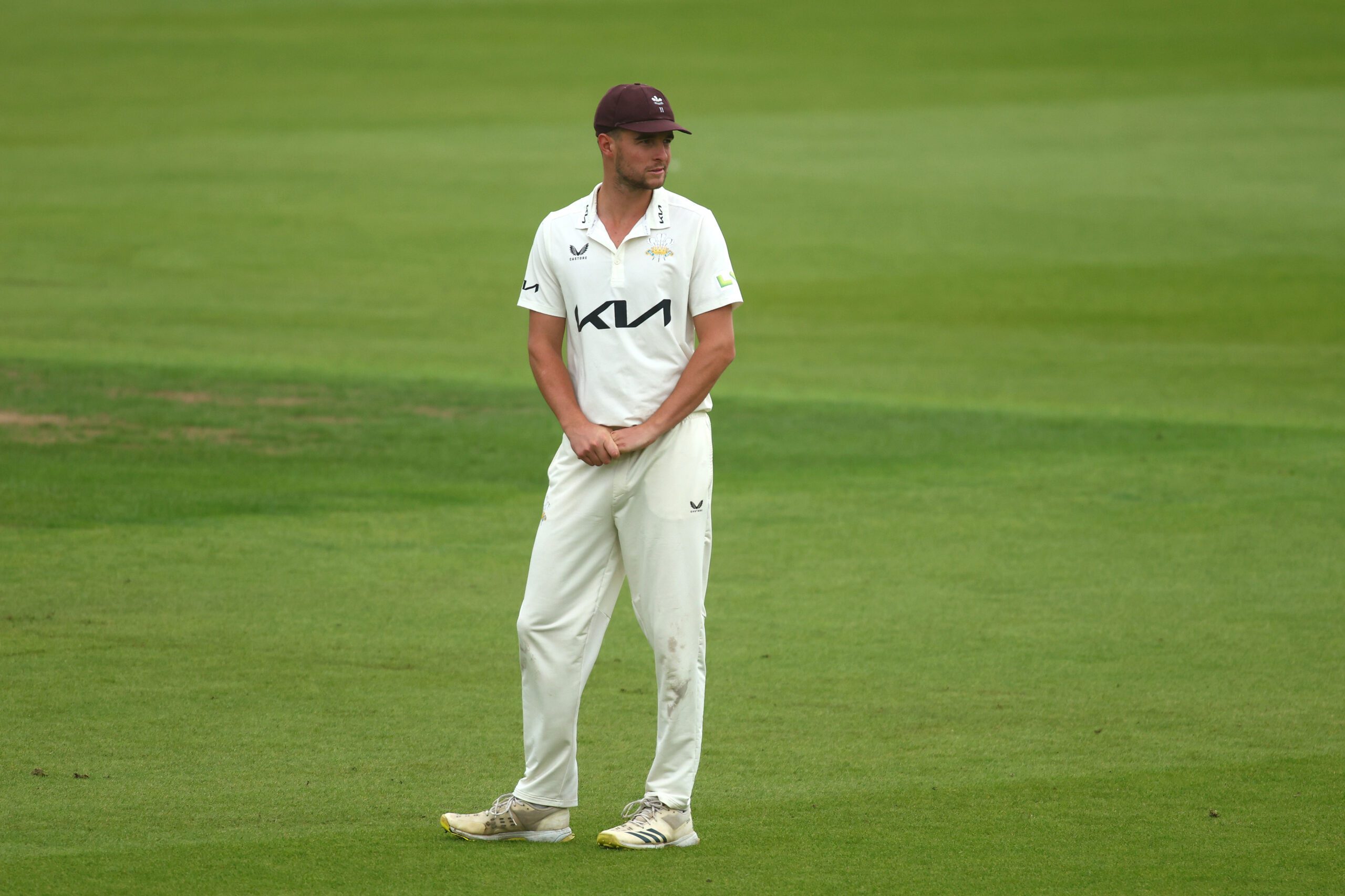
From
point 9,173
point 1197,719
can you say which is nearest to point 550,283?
point 1197,719

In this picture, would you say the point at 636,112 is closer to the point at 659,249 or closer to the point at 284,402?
the point at 659,249

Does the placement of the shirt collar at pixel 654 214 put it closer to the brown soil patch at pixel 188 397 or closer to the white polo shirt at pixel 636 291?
the white polo shirt at pixel 636 291

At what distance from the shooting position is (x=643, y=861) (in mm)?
5340

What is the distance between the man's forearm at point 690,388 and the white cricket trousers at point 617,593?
6cm

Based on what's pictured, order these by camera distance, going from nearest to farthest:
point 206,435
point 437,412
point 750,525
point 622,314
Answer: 1. point 622,314
2. point 750,525
3. point 206,435
4. point 437,412

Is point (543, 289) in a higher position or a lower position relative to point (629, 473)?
higher

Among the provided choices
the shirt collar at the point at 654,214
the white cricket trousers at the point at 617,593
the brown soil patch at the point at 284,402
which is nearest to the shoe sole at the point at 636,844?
the white cricket trousers at the point at 617,593

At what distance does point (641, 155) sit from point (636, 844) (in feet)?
7.24

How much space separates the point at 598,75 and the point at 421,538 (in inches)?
1331

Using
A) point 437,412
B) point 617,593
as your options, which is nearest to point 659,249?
point 617,593

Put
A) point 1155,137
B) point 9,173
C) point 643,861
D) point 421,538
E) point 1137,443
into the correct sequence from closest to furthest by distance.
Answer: point 643,861 → point 421,538 → point 1137,443 → point 9,173 → point 1155,137

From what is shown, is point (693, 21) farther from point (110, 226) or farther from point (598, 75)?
point (110, 226)

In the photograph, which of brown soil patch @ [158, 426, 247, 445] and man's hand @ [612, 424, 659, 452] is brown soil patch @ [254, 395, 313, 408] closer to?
Result: brown soil patch @ [158, 426, 247, 445]

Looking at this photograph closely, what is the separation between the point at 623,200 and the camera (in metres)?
5.55
